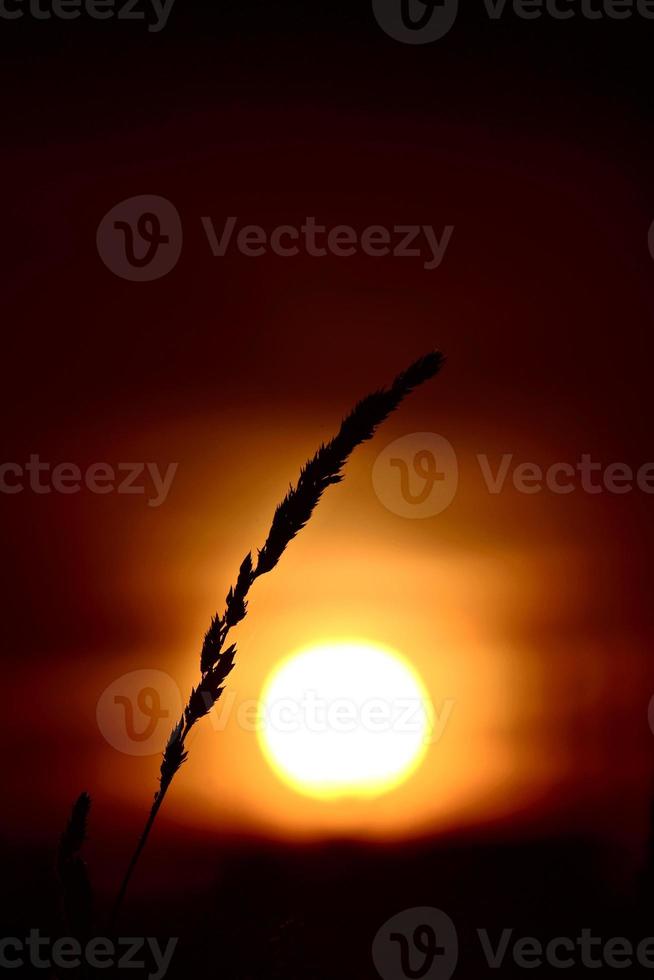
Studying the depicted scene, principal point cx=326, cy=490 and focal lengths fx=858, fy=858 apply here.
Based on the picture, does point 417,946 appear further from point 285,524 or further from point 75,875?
point 285,524

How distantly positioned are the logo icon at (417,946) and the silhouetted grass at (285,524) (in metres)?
1.80

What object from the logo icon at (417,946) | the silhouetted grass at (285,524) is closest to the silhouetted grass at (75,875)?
the silhouetted grass at (285,524)

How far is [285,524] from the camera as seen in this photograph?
1.20 metres

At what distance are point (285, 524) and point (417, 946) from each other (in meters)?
2.39

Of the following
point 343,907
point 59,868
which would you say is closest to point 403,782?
point 343,907

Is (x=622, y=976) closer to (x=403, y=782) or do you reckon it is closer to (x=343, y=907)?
(x=343, y=907)

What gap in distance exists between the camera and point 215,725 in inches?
145

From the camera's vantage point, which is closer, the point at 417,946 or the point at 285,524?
the point at 285,524

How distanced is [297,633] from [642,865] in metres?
2.05

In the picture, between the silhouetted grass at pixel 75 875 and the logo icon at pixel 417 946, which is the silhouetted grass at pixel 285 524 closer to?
the silhouetted grass at pixel 75 875

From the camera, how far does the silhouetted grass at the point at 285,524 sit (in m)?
1.14

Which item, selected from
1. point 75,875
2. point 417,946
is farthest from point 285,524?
point 417,946

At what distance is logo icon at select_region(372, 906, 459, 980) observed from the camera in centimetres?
274

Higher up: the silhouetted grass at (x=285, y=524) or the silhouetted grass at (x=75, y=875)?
the silhouetted grass at (x=285, y=524)
